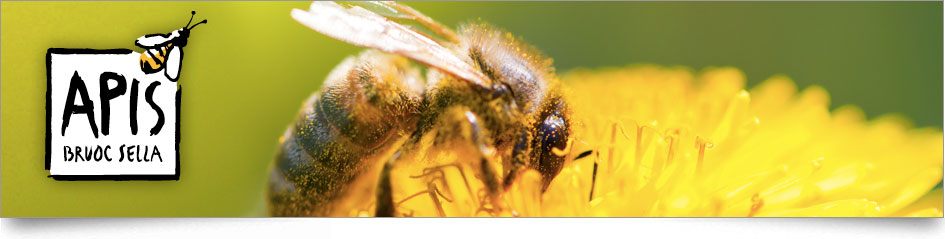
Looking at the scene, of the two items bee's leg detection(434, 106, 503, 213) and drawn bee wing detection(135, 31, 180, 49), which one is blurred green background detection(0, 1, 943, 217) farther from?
bee's leg detection(434, 106, 503, 213)

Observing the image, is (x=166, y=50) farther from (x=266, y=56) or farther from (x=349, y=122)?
(x=349, y=122)

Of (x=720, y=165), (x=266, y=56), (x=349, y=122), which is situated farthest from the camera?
(x=266, y=56)

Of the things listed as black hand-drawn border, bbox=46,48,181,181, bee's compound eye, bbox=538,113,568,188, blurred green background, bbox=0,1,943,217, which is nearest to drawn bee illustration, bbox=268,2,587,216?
bee's compound eye, bbox=538,113,568,188

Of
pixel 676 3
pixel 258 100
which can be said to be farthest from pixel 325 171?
pixel 676 3

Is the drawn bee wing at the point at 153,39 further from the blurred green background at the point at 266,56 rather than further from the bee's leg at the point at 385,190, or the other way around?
the bee's leg at the point at 385,190

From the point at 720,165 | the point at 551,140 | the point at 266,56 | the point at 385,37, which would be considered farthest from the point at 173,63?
the point at 720,165

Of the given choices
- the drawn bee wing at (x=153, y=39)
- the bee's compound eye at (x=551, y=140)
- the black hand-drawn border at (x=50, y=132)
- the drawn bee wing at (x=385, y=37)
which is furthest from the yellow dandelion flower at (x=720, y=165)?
the drawn bee wing at (x=153, y=39)

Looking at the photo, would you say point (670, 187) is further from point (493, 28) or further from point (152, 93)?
point (152, 93)
